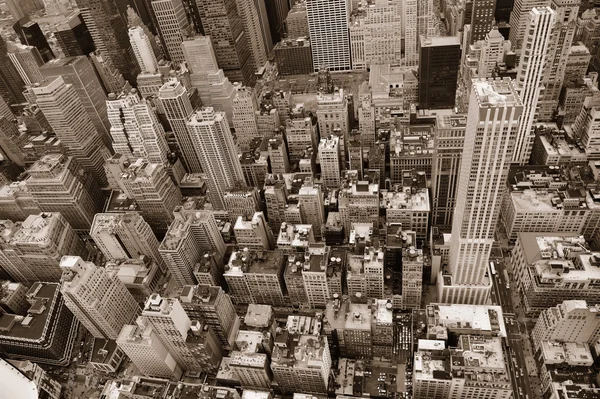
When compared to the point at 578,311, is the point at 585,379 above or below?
below

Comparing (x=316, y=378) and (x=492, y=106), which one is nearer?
(x=492, y=106)

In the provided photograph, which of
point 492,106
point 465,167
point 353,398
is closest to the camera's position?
point 492,106

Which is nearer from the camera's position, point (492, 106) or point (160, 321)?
point (492, 106)

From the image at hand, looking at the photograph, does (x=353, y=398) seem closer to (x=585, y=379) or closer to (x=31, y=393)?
(x=585, y=379)

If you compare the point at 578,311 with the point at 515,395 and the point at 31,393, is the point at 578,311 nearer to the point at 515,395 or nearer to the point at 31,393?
the point at 515,395

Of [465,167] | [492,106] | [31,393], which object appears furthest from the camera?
[465,167]

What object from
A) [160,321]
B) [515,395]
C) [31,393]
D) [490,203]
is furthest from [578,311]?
[31,393]

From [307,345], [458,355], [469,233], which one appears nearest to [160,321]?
[307,345]

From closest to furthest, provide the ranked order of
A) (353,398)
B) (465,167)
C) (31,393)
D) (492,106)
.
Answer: (31,393) < (492,106) < (465,167) < (353,398)

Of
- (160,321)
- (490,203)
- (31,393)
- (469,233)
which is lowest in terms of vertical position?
(160,321)
